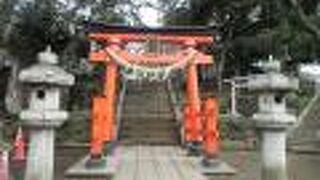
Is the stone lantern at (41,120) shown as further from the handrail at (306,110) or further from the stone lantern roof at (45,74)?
the handrail at (306,110)

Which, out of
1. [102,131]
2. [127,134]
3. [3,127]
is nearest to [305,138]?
[127,134]

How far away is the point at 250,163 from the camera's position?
74.7ft

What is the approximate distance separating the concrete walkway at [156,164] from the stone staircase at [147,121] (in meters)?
1.26

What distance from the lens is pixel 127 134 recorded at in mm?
26094

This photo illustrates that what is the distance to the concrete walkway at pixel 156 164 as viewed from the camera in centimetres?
1685

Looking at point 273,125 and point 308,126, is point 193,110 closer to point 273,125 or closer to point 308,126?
point 308,126

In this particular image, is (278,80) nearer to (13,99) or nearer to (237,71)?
(13,99)

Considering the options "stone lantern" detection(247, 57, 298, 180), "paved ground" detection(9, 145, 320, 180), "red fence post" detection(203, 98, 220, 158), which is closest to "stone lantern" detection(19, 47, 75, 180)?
"stone lantern" detection(247, 57, 298, 180)

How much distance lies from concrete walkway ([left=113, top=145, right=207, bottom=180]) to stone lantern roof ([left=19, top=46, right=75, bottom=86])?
14.2 ft

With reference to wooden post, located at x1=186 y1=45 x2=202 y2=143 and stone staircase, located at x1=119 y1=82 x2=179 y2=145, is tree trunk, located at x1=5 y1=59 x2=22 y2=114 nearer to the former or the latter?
stone staircase, located at x1=119 y1=82 x2=179 y2=145

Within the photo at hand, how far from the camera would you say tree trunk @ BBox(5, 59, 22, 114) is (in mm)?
32594

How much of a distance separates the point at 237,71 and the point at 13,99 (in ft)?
36.8

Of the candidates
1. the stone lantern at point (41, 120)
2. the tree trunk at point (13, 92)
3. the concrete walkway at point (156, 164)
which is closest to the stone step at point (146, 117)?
the concrete walkway at point (156, 164)

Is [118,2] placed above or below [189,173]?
above
